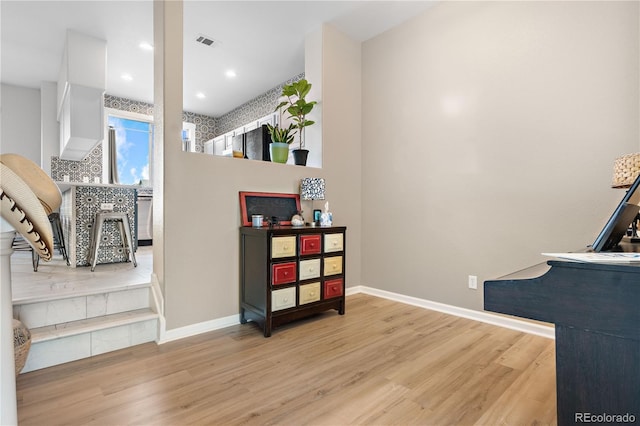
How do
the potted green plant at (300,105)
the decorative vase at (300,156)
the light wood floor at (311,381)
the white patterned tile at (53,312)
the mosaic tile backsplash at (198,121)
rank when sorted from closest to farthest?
the light wood floor at (311,381)
the white patterned tile at (53,312)
the potted green plant at (300,105)
the decorative vase at (300,156)
the mosaic tile backsplash at (198,121)

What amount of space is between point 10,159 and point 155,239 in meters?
1.84

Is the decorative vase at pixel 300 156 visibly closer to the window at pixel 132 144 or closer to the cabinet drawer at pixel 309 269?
the cabinet drawer at pixel 309 269

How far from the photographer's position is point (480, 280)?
2.77 meters

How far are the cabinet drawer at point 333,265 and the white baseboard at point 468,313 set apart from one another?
0.77 meters

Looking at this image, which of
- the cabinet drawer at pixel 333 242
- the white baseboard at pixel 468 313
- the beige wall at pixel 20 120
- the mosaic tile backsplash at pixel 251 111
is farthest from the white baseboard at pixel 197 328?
the beige wall at pixel 20 120

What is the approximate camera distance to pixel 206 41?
3.79 m

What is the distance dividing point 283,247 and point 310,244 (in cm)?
29

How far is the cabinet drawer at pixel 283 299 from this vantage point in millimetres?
2466

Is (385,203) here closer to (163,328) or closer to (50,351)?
(163,328)

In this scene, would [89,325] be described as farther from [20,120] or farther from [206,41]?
[20,120]

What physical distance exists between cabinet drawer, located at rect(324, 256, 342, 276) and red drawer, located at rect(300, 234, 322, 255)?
0.14 meters

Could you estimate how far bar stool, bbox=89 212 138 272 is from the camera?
3279mm

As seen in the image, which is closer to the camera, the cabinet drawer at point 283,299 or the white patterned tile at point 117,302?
the white patterned tile at point 117,302

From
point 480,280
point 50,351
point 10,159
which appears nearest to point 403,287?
point 480,280
